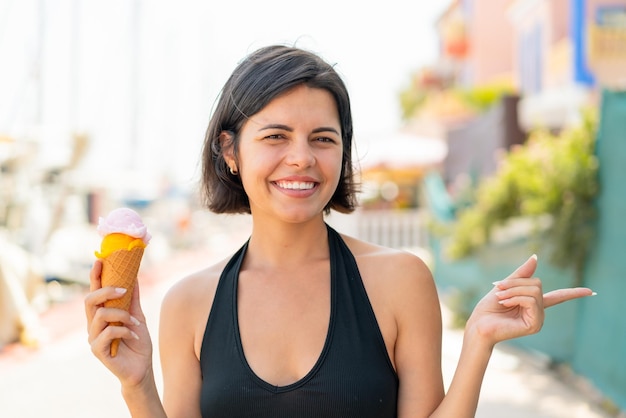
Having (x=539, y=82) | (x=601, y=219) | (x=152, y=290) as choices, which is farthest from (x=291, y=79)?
(x=539, y=82)

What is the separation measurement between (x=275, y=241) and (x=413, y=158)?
17.0 metres

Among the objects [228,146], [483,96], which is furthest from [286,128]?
[483,96]

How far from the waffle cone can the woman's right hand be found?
0.01 meters

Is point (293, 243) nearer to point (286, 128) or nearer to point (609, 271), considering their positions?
point (286, 128)

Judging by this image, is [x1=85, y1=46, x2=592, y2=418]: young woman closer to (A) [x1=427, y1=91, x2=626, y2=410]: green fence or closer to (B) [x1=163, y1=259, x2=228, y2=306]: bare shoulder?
(B) [x1=163, y1=259, x2=228, y2=306]: bare shoulder

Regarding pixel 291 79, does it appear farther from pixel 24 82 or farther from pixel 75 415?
pixel 24 82

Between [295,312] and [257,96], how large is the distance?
1.91ft

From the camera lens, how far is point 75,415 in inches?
228

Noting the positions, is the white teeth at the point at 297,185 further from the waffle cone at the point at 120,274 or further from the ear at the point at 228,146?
the waffle cone at the point at 120,274

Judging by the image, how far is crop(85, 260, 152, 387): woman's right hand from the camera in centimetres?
182

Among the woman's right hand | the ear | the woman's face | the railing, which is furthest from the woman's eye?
the railing

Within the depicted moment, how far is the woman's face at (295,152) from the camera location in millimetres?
2016

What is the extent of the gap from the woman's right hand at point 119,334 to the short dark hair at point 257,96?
52 centimetres

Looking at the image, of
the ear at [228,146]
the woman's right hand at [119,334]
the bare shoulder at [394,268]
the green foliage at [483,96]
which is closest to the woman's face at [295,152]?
the ear at [228,146]
